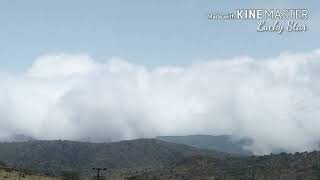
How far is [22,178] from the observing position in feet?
448

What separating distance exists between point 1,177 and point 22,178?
17.1 feet

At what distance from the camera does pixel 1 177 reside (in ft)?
444

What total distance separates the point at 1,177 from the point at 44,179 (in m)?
11.4

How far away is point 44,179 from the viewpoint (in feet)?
463

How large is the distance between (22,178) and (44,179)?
664 cm
